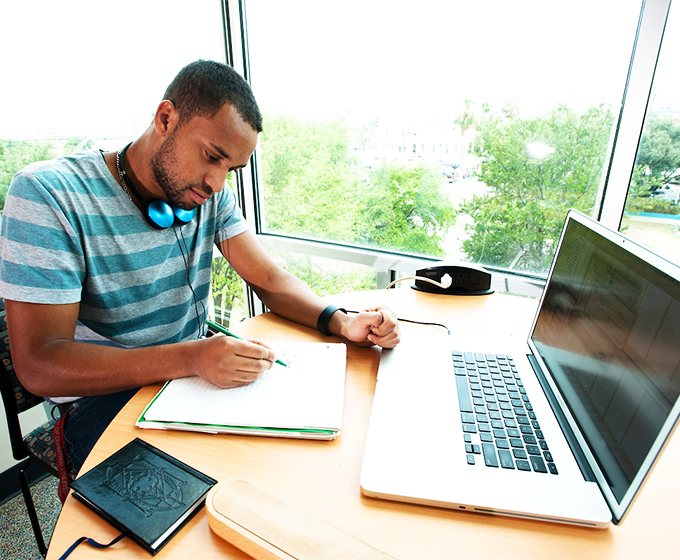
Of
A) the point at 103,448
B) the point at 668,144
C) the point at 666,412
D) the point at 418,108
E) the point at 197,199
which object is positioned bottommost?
the point at 103,448

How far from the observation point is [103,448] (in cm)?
62

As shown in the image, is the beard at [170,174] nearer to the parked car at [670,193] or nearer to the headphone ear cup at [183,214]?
the headphone ear cup at [183,214]

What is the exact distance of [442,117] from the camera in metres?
1.59

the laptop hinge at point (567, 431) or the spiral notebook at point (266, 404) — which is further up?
the laptop hinge at point (567, 431)

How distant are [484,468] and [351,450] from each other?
20cm

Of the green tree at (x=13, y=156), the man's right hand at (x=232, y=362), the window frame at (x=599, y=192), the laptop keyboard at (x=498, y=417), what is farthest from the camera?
the green tree at (x=13, y=156)

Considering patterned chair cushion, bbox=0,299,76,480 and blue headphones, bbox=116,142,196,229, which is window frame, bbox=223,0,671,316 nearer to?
blue headphones, bbox=116,142,196,229

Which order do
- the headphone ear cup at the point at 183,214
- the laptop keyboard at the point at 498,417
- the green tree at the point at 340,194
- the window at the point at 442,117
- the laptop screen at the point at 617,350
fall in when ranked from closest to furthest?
the laptop screen at the point at 617,350
the laptop keyboard at the point at 498,417
the headphone ear cup at the point at 183,214
the window at the point at 442,117
the green tree at the point at 340,194

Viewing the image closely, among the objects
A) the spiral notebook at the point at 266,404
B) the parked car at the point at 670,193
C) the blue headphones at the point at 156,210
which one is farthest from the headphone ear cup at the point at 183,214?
the parked car at the point at 670,193

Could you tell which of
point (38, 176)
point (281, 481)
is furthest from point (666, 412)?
point (38, 176)

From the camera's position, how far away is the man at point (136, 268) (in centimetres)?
79

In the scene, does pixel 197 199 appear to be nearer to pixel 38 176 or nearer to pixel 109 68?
pixel 38 176

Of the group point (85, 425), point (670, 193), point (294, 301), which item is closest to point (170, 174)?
point (294, 301)

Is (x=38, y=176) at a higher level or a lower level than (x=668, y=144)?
lower
